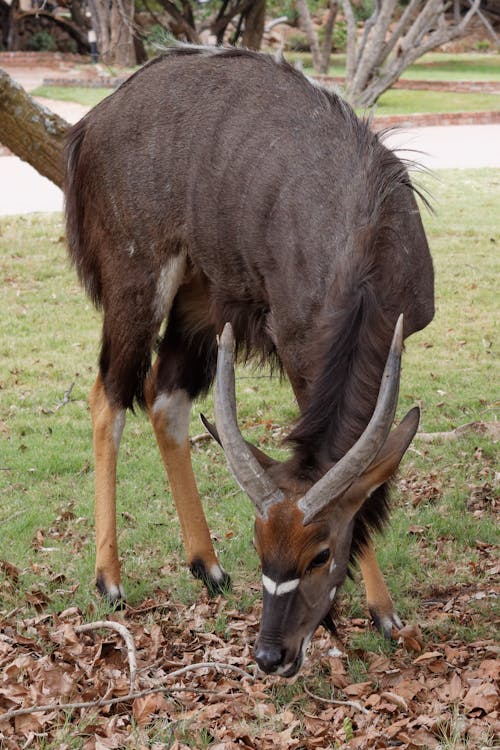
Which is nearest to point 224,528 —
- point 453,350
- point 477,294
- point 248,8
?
point 453,350

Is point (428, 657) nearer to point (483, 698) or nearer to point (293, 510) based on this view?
point (483, 698)

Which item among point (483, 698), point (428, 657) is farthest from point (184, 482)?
point (483, 698)

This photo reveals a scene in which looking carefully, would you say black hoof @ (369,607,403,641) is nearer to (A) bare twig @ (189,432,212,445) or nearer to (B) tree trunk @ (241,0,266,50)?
(A) bare twig @ (189,432,212,445)

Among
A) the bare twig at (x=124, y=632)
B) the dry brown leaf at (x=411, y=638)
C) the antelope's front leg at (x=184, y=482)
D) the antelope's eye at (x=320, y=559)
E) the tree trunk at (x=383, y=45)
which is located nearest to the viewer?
the antelope's eye at (x=320, y=559)

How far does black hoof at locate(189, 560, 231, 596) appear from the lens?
530 centimetres

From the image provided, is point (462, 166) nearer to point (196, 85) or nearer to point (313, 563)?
point (196, 85)

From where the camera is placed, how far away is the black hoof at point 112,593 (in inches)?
203

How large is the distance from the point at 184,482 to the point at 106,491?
45 cm

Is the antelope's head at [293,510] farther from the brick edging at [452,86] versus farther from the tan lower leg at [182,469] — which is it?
the brick edging at [452,86]

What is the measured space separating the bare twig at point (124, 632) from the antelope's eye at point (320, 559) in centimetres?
89

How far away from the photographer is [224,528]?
603 cm

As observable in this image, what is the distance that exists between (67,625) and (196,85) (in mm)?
2587

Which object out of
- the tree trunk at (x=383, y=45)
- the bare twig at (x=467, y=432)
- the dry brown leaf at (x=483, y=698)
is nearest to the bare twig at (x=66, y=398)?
the bare twig at (x=467, y=432)

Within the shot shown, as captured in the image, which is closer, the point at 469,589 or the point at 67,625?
the point at 67,625
